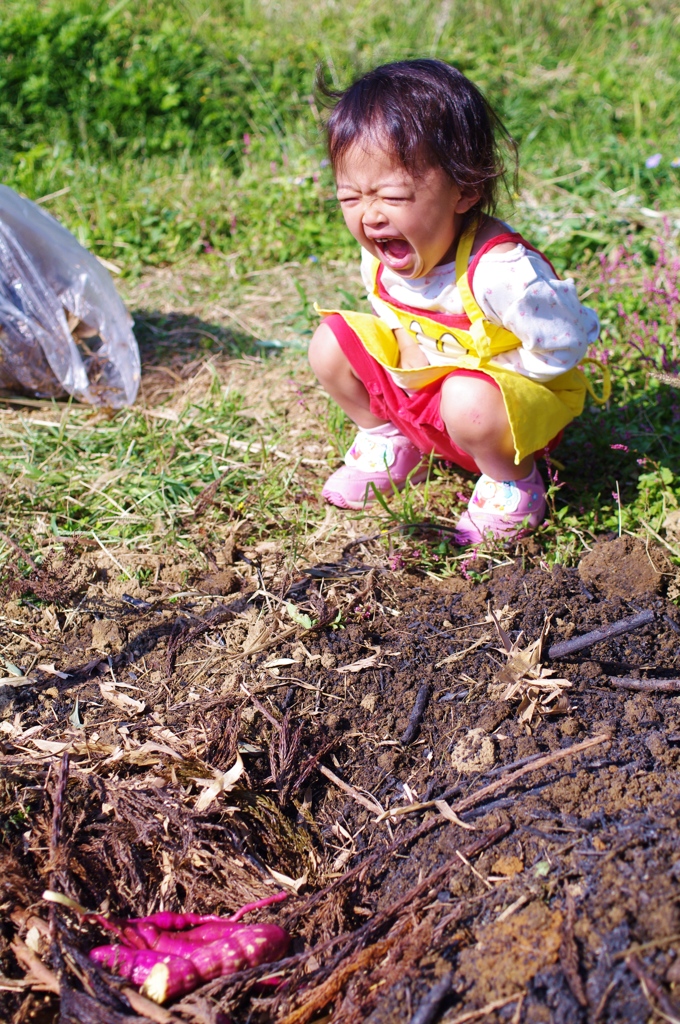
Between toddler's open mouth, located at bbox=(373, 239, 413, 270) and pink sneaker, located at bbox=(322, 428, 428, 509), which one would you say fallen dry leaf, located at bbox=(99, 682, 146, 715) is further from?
toddler's open mouth, located at bbox=(373, 239, 413, 270)

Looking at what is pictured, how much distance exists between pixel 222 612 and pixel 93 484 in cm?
91

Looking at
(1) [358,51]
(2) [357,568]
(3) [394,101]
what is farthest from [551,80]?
(2) [357,568]

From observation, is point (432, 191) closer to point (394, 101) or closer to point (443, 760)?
point (394, 101)

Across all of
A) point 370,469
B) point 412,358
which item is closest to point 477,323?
point 412,358

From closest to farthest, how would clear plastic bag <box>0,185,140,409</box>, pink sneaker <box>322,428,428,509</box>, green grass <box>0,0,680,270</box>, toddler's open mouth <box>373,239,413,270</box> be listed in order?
1. toddler's open mouth <box>373,239,413,270</box>
2. pink sneaker <box>322,428,428,509</box>
3. clear plastic bag <box>0,185,140,409</box>
4. green grass <box>0,0,680,270</box>

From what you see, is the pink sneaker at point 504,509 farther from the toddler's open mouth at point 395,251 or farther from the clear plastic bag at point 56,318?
the clear plastic bag at point 56,318

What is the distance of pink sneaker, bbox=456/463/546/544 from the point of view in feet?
8.00

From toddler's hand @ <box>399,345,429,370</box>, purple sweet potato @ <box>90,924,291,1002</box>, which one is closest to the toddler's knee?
toddler's hand @ <box>399,345,429,370</box>

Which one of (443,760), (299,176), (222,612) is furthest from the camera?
(299,176)

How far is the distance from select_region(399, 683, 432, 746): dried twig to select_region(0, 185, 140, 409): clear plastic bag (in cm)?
190

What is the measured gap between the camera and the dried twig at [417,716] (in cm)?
193

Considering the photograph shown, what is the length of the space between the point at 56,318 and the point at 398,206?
1.76 metres

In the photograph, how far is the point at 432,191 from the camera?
2.05 meters

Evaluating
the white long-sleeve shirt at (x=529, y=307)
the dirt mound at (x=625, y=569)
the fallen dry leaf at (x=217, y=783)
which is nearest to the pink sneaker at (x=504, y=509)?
the dirt mound at (x=625, y=569)
